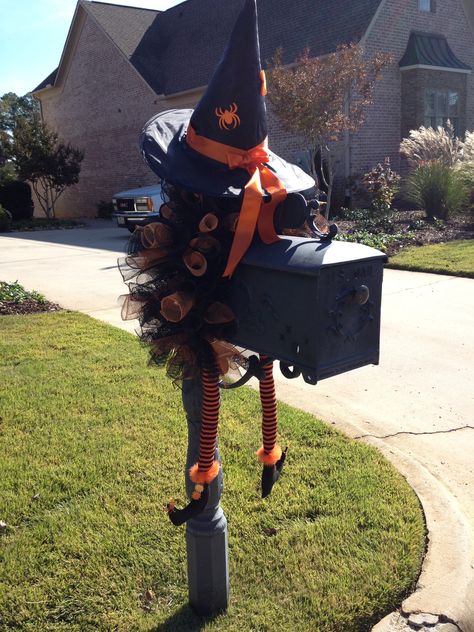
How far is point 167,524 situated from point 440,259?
7597 millimetres

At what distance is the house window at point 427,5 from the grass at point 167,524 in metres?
16.6

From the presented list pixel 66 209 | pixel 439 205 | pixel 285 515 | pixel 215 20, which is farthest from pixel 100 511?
pixel 66 209

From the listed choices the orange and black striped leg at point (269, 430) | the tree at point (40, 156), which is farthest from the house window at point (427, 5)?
the orange and black striped leg at point (269, 430)

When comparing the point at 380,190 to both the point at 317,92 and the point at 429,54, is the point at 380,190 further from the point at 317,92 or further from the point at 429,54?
the point at 429,54

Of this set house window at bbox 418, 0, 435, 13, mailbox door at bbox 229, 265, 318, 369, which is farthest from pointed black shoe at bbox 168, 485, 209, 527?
house window at bbox 418, 0, 435, 13

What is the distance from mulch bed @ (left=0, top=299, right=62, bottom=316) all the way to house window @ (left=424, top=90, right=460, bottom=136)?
1325cm

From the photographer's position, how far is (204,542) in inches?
91.1

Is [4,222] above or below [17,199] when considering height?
below

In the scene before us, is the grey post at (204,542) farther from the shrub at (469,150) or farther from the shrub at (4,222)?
the shrub at (4,222)

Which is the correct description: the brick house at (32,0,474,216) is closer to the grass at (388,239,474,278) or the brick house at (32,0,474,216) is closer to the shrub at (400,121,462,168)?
the shrub at (400,121,462,168)

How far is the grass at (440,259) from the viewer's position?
8.73 meters

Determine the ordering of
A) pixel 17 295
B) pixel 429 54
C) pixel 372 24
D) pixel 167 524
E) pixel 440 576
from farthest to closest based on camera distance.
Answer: pixel 429 54 < pixel 372 24 < pixel 17 295 < pixel 167 524 < pixel 440 576

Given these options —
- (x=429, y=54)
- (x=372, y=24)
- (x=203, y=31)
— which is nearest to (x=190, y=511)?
(x=372, y=24)

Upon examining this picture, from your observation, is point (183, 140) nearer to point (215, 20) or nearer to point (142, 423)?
point (142, 423)
